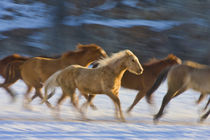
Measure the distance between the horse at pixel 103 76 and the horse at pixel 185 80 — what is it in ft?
3.04

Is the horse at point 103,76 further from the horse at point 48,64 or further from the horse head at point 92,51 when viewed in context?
the horse head at point 92,51

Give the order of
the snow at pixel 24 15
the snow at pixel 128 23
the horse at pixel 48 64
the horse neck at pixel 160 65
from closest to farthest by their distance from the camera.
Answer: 1. the horse at pixel 48 64
2. the horse neck at pixel 160 65
3. the snow at pixel 128 23
4. the snow at pixel 24 15

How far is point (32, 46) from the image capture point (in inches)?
932

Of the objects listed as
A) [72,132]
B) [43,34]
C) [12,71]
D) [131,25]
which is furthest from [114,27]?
[72,132]

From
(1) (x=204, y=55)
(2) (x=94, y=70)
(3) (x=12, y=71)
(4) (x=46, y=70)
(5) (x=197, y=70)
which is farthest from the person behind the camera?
(1) (x=204, y=55)

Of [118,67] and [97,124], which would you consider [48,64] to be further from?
[97,124]

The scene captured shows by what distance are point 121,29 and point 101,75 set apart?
1777cm

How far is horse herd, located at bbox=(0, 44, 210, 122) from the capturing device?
578 cm

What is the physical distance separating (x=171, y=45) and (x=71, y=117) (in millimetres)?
17469

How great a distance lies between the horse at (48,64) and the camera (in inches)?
275

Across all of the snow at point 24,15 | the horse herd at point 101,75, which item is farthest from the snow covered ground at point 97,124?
the snow at point 24,15

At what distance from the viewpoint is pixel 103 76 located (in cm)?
578

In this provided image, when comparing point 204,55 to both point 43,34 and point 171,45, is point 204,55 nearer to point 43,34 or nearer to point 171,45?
point 171,45

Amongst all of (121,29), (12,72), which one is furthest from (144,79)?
(121,29)
